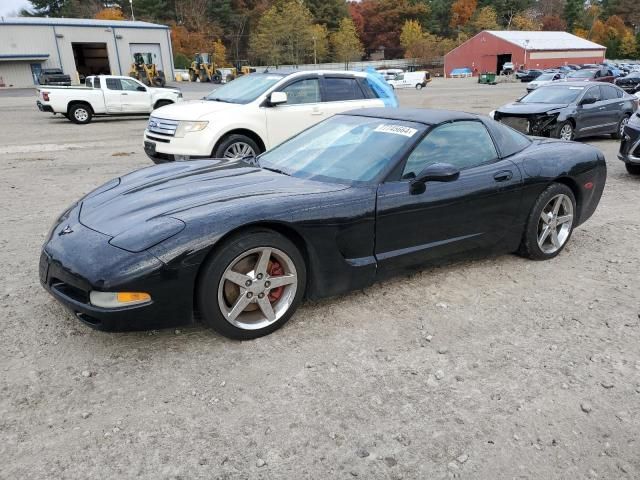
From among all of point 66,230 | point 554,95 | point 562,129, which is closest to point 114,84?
point 554,95

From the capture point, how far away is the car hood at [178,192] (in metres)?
3.18

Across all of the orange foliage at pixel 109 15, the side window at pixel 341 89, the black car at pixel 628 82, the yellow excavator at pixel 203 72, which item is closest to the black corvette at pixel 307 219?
the side window at pixel 341 89

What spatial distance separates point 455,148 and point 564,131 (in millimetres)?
9019

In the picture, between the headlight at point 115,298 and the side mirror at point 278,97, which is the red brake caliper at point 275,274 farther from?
the side mirror at point 278,97

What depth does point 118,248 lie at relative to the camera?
290 centimetres

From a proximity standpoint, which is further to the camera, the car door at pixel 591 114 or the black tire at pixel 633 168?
the car door at pixel 591 114

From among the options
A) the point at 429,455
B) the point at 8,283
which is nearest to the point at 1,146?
the point at 8,283

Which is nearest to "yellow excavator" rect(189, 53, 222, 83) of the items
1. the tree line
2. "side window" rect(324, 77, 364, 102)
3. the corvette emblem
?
the tree line

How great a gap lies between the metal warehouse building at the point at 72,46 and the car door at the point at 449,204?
4475cm

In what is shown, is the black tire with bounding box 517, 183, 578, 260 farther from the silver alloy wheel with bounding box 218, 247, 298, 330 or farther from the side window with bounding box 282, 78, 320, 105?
the side window with bounding box 282, 78, 320, 105

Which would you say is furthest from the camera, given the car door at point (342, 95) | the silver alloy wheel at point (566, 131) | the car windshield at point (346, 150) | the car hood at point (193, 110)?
the silver alloy wheel at point (566, 131)

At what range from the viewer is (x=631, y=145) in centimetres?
796

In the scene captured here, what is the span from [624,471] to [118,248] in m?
2.70

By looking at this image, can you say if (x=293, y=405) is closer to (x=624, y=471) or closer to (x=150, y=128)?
(x=624, y=471)
